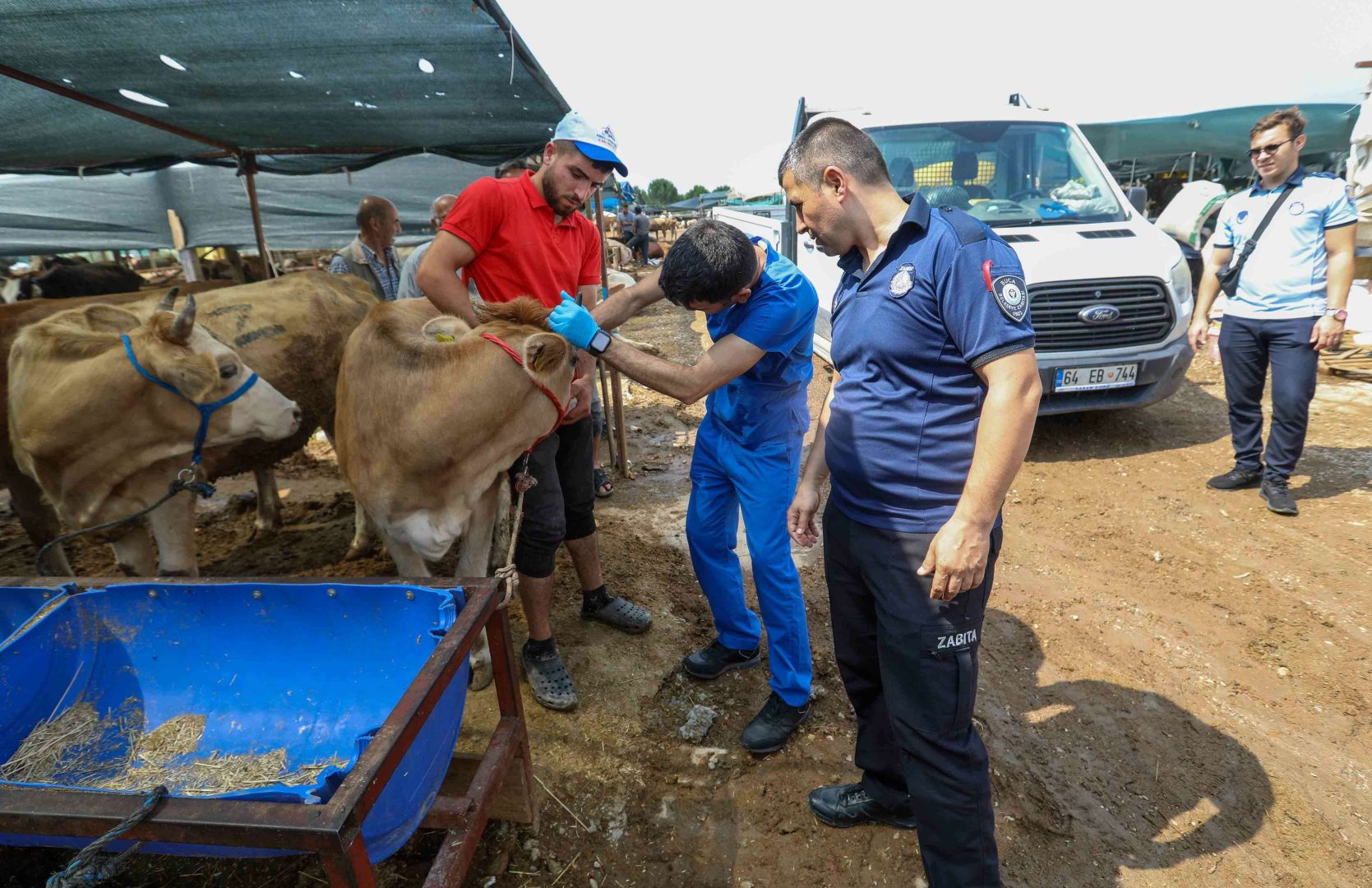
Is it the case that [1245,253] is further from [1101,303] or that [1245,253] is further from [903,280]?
[903,280]

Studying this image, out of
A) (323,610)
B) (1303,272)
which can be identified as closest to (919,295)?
(323,610)

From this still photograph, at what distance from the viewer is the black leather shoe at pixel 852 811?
7.25 feet

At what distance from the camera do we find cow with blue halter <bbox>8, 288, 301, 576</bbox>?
2.55m

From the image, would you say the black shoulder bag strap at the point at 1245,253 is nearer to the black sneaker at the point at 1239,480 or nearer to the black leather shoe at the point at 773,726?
the black sneaker at the point at 1239,480

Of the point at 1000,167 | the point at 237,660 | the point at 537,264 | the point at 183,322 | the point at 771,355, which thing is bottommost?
the point at 237,660

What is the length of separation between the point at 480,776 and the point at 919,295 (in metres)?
1.66

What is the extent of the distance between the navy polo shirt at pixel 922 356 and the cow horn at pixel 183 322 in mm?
2356

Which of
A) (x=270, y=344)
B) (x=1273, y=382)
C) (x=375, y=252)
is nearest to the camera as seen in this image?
(x=270, y=344)

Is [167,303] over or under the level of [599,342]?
over

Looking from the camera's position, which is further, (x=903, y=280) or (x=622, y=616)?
(x=622, y=616)

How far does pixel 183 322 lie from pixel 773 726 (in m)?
2.62

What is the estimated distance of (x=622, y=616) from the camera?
327cm

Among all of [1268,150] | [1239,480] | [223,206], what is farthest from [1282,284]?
[223,206]

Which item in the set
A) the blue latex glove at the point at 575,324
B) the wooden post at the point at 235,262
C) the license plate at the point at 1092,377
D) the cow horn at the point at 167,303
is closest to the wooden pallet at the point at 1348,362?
the license plate at the point at 1092,377
